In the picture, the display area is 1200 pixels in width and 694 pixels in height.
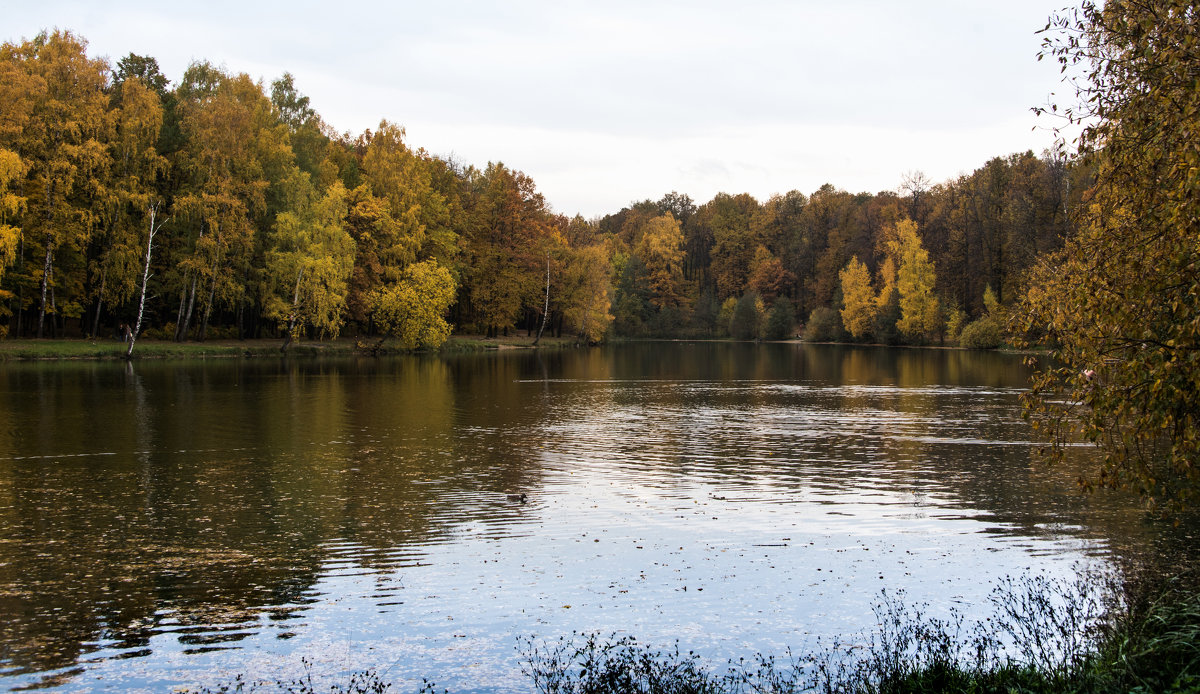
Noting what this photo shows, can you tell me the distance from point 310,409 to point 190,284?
103 ft

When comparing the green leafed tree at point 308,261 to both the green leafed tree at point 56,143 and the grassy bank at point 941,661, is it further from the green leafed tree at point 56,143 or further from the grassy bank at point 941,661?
the grassy bank at point 941,661

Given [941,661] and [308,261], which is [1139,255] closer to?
[941,661]

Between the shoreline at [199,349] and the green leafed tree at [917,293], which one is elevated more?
the green leafed tree at [917,293]

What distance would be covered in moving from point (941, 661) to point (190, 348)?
5277 cm

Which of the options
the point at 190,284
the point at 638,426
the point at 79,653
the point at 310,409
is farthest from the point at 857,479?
the point at 190,284

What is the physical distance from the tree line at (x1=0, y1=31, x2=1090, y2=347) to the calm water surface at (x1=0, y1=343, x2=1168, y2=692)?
10.1 m

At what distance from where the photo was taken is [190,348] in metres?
52.0

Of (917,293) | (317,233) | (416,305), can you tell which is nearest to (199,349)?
(317,233)

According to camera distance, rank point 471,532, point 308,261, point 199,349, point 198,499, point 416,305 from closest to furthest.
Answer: point 471,532 < point 198,499 < point 199,349 < point 308,261 < point 416,305

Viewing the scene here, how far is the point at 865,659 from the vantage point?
7.62 m

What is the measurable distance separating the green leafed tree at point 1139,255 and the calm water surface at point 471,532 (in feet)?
9.10

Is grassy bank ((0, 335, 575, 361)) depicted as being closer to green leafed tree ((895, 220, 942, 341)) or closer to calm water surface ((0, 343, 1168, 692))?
calm water surface ((0, 343, 1168, 692))

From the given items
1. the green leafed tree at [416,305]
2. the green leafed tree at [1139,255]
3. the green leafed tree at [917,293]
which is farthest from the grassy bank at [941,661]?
the green leafed tree at [917,293]

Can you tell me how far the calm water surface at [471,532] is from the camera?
8336 mm
